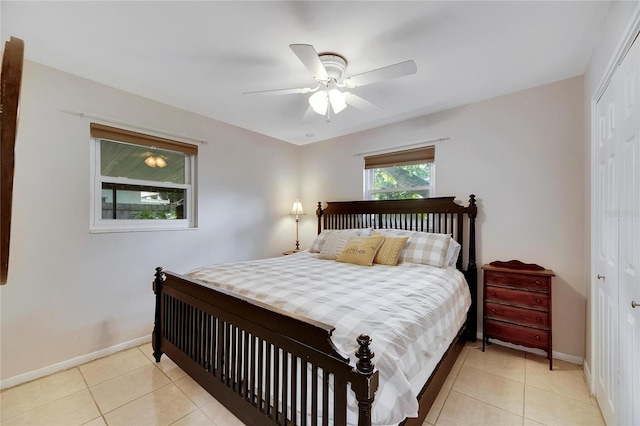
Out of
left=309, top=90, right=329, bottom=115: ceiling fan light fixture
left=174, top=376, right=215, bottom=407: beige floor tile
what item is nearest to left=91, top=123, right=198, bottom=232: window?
left=174, top=376, right=215, bottom=407: beige floor tile

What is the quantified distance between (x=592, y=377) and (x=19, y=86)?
314cm

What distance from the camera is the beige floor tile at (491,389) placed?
6.21ft

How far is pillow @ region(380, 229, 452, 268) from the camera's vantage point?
8.83ft

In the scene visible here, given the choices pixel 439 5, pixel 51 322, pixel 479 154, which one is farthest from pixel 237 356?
pixel 479 154

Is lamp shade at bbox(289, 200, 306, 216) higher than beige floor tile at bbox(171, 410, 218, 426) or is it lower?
higher

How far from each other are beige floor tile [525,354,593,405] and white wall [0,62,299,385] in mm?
3378

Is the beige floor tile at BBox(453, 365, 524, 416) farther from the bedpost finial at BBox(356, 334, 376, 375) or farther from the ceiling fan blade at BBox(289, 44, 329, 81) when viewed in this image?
the ceiling fan blade at BBox(289, 44, 329, 81)

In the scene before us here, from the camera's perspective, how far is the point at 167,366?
7.77 ft

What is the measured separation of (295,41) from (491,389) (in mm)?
2872

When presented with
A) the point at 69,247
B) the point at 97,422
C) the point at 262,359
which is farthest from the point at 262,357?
the point at 69,247

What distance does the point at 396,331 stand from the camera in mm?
1347

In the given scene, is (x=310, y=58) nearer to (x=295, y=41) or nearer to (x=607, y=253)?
(x=295, y=41)

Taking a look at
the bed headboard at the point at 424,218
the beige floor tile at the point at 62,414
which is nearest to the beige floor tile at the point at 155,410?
the beige floor tile at the point at 62,414

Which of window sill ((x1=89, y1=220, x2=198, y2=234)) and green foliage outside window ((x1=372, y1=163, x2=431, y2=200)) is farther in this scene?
green foliage outside window ((x1=372, y1=163, x2=431, y2=200))
